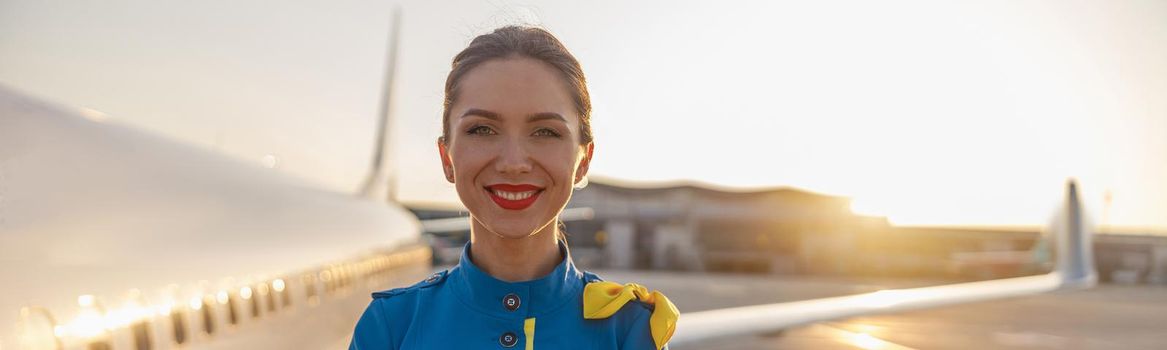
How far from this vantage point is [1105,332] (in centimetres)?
1620

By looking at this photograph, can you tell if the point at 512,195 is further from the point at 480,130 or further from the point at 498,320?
the point at 498,320

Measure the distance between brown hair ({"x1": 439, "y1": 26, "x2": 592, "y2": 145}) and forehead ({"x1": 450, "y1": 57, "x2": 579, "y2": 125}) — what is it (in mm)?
19

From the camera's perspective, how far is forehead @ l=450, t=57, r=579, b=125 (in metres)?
1.62

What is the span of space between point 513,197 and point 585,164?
247 mm

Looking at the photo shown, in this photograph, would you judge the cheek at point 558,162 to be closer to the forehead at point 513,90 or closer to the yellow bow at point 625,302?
the forehead at point 513,90

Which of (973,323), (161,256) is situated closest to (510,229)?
(161,256)

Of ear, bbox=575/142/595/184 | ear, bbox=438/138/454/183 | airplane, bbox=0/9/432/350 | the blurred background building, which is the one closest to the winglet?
airplane, bbox=0/9/432/350

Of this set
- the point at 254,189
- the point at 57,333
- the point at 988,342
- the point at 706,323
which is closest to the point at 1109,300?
the point at 988,342

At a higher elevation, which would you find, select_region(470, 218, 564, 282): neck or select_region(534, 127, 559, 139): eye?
select_region(534, 127, 559, 139): eye

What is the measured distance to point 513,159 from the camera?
5.23ft

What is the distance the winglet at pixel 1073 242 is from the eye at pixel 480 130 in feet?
60.3

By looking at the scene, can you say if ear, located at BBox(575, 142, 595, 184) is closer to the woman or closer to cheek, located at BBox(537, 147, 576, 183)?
the woman

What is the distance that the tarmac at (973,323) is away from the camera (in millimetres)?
12969

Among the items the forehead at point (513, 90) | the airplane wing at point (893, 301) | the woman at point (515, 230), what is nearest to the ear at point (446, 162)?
the woman at point (515, 230)
